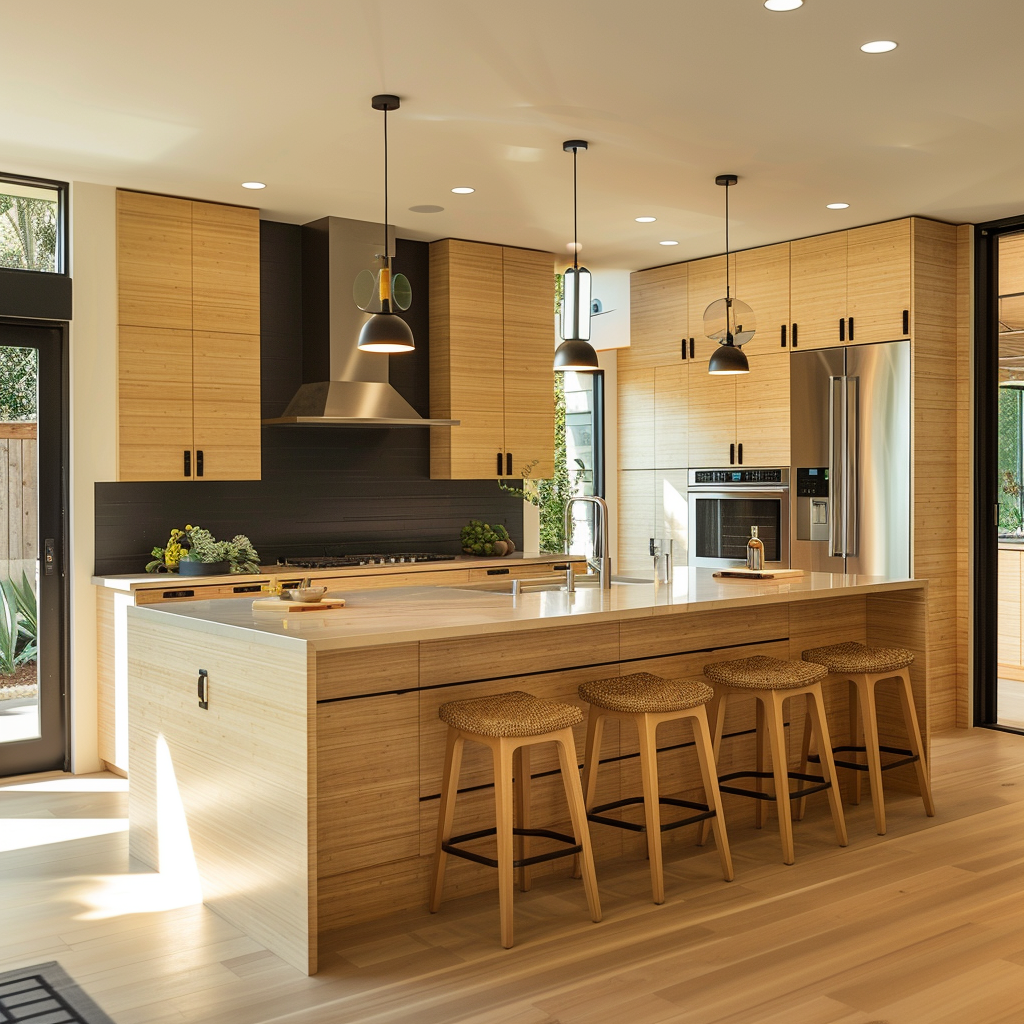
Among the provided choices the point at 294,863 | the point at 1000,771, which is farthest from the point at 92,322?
the point at 1000,771

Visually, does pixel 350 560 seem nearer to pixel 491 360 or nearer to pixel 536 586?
pixel 491 360

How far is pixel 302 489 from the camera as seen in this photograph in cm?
630

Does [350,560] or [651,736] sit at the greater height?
[350,560]

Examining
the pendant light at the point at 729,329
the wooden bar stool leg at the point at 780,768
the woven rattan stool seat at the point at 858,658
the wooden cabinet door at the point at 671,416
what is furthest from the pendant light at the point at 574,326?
the wooden cabinet door at the point at 671,416

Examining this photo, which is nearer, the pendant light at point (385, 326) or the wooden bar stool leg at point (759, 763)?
the pendant light at point (385, 326)

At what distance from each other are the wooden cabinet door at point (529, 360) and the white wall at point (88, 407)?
7.84 feet

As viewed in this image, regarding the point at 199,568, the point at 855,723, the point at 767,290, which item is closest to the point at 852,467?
the point at 767,290

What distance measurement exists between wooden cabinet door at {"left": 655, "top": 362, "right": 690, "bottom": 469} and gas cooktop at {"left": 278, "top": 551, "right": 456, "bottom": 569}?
173 cm

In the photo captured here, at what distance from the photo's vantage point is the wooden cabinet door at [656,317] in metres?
7.25

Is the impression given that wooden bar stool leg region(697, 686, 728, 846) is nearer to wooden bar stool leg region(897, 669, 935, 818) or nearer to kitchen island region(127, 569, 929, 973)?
kitchen island region(127, 569, 929, 973)

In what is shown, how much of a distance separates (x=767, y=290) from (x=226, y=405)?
3.25m

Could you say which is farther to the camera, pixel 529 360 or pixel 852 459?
pixel 529 360

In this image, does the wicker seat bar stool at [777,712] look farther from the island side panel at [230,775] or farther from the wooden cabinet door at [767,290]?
the wooden cabinet door at [767,290]

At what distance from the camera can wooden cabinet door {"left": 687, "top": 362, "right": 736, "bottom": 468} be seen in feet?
22.7
